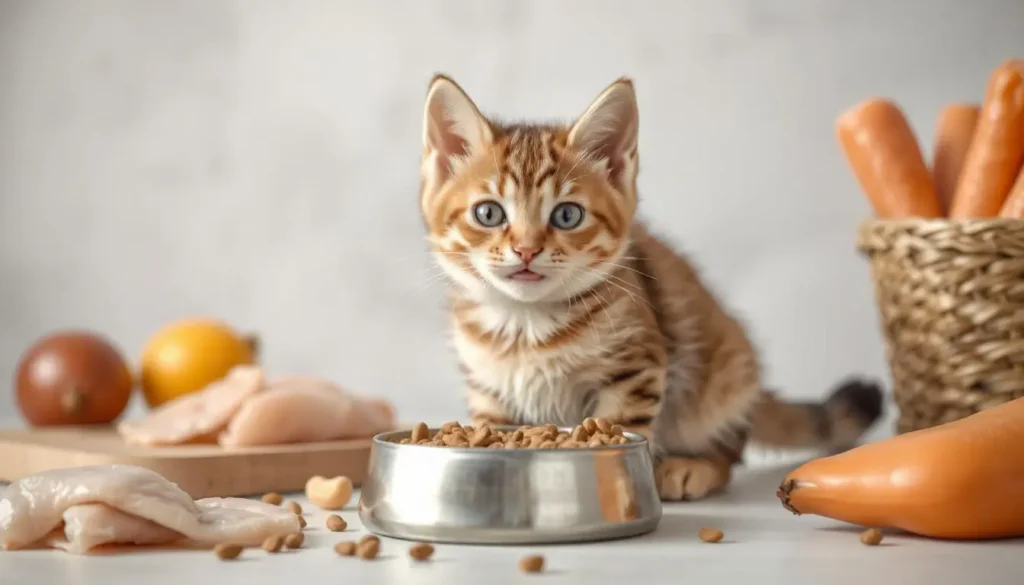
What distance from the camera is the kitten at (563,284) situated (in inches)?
65.3

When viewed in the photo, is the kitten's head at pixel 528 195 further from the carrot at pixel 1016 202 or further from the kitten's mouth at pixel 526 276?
the carrot at pixel 1016 202

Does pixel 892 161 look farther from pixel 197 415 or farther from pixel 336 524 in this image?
pixel 197 415

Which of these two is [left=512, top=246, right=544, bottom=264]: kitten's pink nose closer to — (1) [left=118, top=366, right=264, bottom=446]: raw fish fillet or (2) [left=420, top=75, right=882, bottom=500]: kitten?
(2) [left=420, top=75, right=882, bottom=500]: kitten

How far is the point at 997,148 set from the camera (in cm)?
192

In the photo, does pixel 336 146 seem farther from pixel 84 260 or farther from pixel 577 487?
pixel 577 487

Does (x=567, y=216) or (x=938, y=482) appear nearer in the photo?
(x=938, y=482)

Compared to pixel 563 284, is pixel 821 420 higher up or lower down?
lower down

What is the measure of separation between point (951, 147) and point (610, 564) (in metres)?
1.11

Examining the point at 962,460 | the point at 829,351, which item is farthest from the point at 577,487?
the point at 829,351

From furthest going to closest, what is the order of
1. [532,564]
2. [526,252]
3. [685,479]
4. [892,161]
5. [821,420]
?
1. [821,420]
2. [892,161]
3. [685,479]
4. [526,252]
5. [532,564]

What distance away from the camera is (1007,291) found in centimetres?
187

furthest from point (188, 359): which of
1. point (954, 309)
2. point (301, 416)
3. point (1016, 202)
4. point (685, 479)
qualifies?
point (1016, 202)

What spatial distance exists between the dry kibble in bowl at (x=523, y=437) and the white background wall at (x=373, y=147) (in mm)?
1517

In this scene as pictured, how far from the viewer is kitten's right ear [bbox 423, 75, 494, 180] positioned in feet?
5.56
